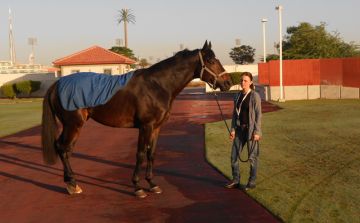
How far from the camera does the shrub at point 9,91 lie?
38.1 metres

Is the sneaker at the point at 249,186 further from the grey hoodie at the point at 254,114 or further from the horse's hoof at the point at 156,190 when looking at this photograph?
the horse's hoof at the point at 156,190

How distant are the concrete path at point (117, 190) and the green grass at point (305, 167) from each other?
405mm

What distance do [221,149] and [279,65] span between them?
16270 millimetres

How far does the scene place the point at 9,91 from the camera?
3809 cm

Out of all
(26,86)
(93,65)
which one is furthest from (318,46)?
(26,86)

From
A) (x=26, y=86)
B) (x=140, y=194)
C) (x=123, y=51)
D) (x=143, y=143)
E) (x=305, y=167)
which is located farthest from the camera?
(x=123, y=51)

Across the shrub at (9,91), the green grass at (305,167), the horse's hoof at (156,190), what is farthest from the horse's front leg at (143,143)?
the shrub at (9,91)

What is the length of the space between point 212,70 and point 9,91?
36.6 metres

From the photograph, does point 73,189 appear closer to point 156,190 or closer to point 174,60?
point 156,190

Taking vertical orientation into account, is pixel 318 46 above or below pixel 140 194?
above

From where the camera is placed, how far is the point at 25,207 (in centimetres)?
588

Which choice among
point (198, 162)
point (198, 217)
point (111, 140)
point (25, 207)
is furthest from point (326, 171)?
point (111, 140)

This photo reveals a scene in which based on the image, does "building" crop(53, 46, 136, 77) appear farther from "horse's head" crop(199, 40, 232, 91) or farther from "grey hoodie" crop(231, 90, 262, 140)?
"grey hoodie" crop(231, 90, 262, 140)

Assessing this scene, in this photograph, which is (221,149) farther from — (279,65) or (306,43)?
(306,43)
